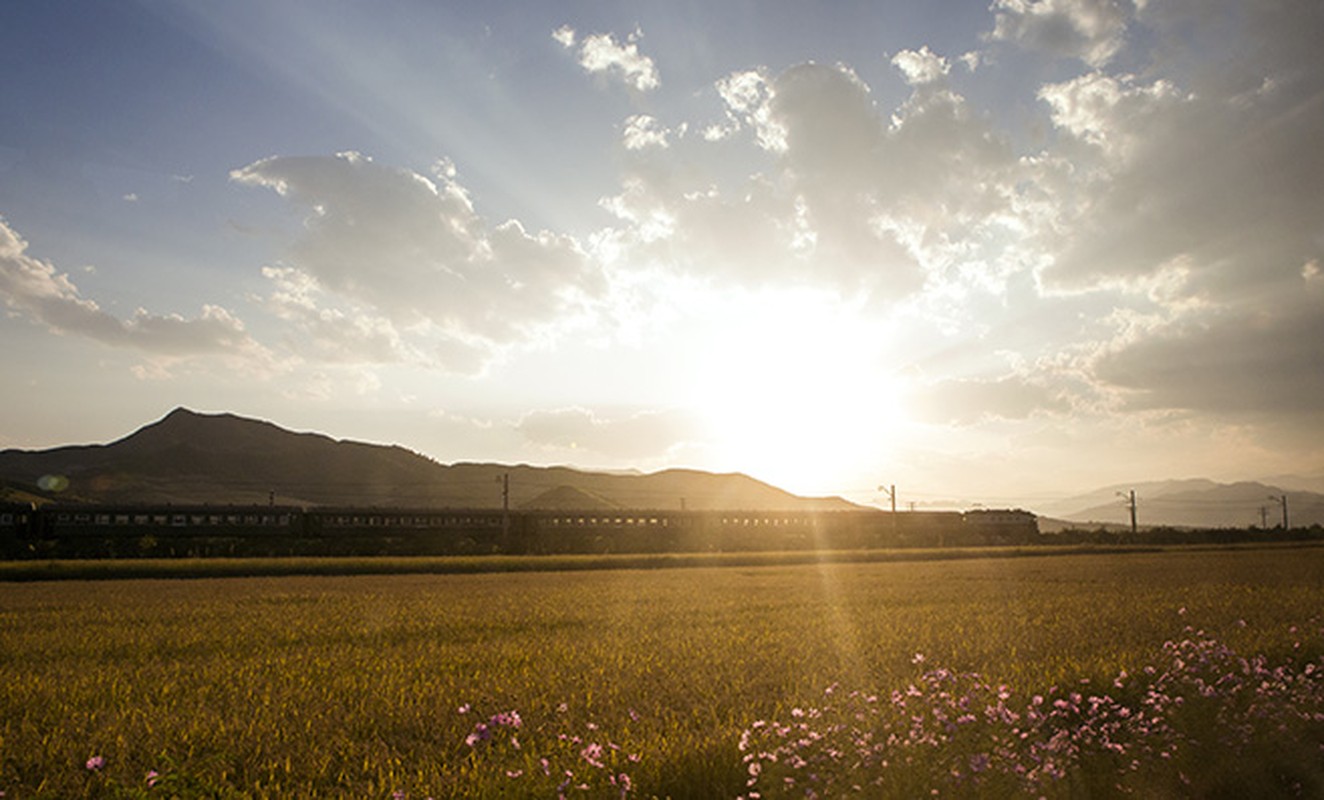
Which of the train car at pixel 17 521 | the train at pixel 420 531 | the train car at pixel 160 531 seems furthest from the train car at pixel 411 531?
the train car at pixel 17 521

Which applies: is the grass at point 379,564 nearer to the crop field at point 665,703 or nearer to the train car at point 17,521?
the train car at point 17,521

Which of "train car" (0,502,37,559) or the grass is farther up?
"train car" (0,502,37,559)

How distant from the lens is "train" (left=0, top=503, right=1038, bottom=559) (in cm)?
4575

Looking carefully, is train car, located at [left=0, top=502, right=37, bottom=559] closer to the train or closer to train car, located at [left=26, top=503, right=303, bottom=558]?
the train

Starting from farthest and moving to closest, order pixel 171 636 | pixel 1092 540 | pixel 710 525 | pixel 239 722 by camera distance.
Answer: pixel 1092 540 < pixel 710 525 < pixel 171 636 < pixel 239 722

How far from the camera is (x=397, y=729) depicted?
21.8ft

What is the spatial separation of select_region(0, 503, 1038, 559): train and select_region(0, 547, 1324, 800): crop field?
1354 inches

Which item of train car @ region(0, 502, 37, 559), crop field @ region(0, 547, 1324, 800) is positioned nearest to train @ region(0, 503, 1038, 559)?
train car @ region(0, 502, 37, 559)

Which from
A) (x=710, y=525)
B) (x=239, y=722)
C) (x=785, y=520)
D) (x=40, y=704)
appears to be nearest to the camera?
(x=239, y=722)

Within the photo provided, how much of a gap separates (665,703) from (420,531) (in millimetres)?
49372

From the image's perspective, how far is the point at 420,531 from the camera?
53188mm

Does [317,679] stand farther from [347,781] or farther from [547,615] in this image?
[547,615]

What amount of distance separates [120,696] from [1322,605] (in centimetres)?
2102

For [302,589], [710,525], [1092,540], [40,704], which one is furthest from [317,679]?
[1092,540]
